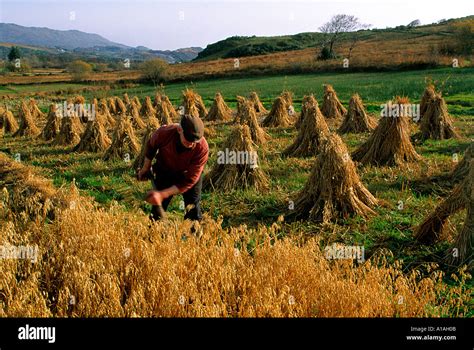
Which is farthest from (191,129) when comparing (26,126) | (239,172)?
(26,126)

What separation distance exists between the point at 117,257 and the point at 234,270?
1065 millimetres

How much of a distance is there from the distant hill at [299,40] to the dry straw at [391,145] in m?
41.1

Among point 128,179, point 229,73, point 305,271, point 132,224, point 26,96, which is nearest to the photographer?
point 305,271

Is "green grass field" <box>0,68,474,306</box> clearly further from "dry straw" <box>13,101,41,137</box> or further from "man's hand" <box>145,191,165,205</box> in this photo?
"dry straw" <box>13,101,41,137</box>

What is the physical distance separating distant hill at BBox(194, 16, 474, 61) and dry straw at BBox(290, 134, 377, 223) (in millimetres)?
44406

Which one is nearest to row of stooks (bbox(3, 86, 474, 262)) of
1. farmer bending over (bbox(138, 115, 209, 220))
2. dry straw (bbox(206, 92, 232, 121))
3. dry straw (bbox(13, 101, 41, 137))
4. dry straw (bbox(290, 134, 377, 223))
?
dry straw (bbox(290, 134, 377, 223))

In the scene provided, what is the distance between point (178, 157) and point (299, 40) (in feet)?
221

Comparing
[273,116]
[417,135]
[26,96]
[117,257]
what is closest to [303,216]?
[117,257]

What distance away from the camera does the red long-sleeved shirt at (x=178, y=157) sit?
4844 millimetres

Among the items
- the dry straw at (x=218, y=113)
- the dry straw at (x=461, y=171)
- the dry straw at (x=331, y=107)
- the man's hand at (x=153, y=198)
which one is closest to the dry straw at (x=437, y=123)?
the dry straw at (x=461, y=171)

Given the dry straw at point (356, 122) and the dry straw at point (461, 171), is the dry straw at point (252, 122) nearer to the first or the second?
the dry straw at point (356, 122)

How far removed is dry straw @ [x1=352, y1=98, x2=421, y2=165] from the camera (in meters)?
8.93
